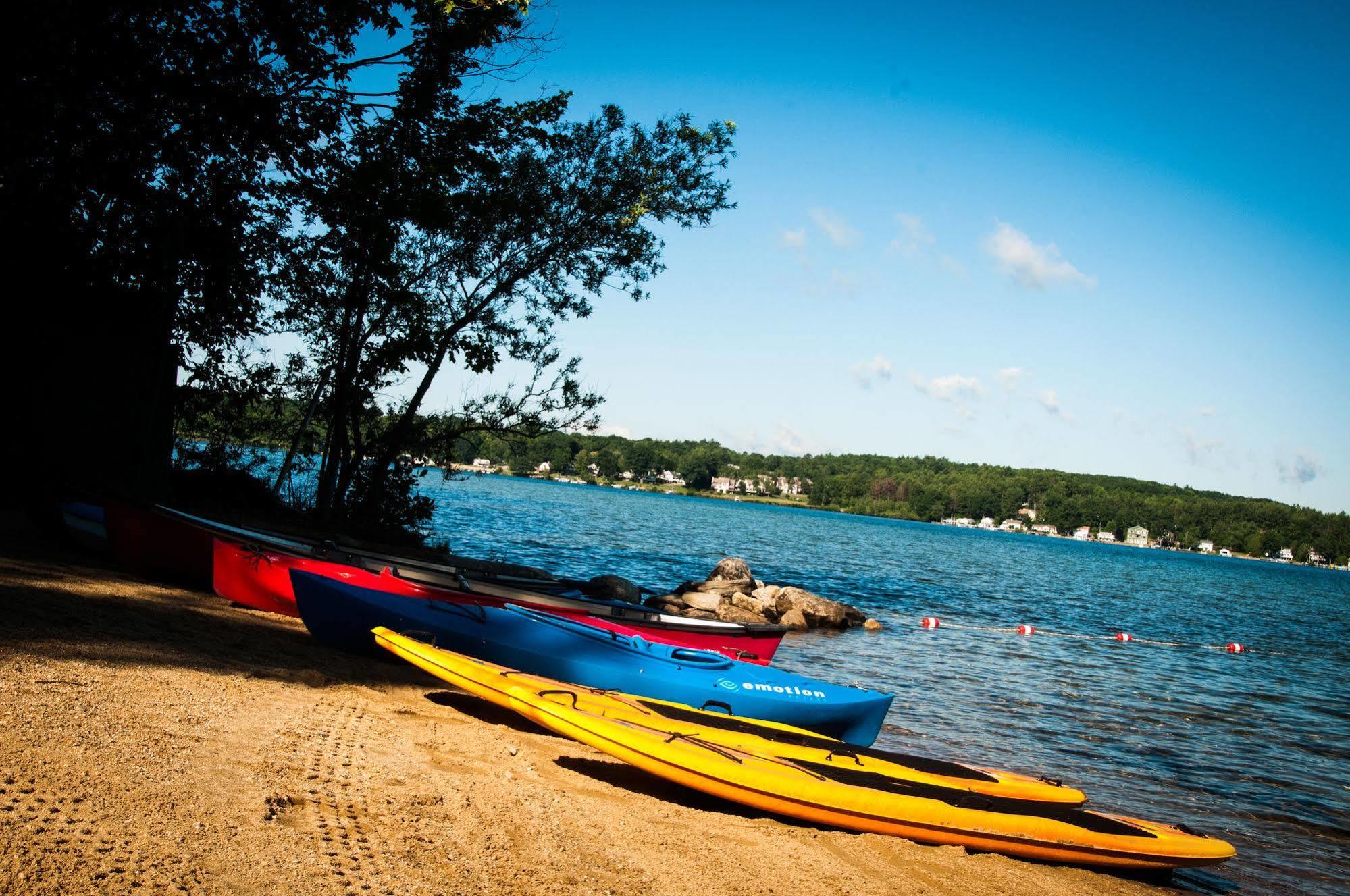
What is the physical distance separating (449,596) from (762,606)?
376 inches

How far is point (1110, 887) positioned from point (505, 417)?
1336 centimetres

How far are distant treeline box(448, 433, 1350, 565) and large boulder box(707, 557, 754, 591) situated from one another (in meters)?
77.6

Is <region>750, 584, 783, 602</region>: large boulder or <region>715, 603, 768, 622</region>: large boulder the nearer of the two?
<region>715, 603, 768, 622</region>: large boulder

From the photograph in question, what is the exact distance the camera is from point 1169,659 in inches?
721

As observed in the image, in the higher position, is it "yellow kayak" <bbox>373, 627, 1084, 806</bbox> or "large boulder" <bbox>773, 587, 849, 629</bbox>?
"yellow kayak" <bbox>373, 627, 1084, 806</bbox>

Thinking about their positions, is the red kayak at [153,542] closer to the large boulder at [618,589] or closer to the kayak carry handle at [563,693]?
the kayak carry handle at [563,693]

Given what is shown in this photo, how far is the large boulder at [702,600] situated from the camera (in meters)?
16.7

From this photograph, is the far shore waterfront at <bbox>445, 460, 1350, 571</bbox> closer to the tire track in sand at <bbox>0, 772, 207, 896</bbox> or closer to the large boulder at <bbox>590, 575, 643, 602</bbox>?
the large boulder at <bbox>590, 575, 643, 602</bbox>

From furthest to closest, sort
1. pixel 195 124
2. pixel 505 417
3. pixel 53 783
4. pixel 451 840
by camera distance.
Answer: pixel 505 417 → pixel 195 124 → pixel 451 840 → pixel 53 783

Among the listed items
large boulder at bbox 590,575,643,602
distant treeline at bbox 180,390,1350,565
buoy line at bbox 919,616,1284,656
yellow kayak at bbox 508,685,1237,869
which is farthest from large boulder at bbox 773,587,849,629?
distant treeline at bbox 180,390,1350,565

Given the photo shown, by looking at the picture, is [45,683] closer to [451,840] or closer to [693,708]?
[451,840]

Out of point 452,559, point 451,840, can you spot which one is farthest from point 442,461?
point 451,840

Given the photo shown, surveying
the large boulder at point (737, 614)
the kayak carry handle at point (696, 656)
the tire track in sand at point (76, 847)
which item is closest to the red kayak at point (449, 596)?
the kayak carry handle at point (696, 656)

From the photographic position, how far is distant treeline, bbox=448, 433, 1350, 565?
394 feet
